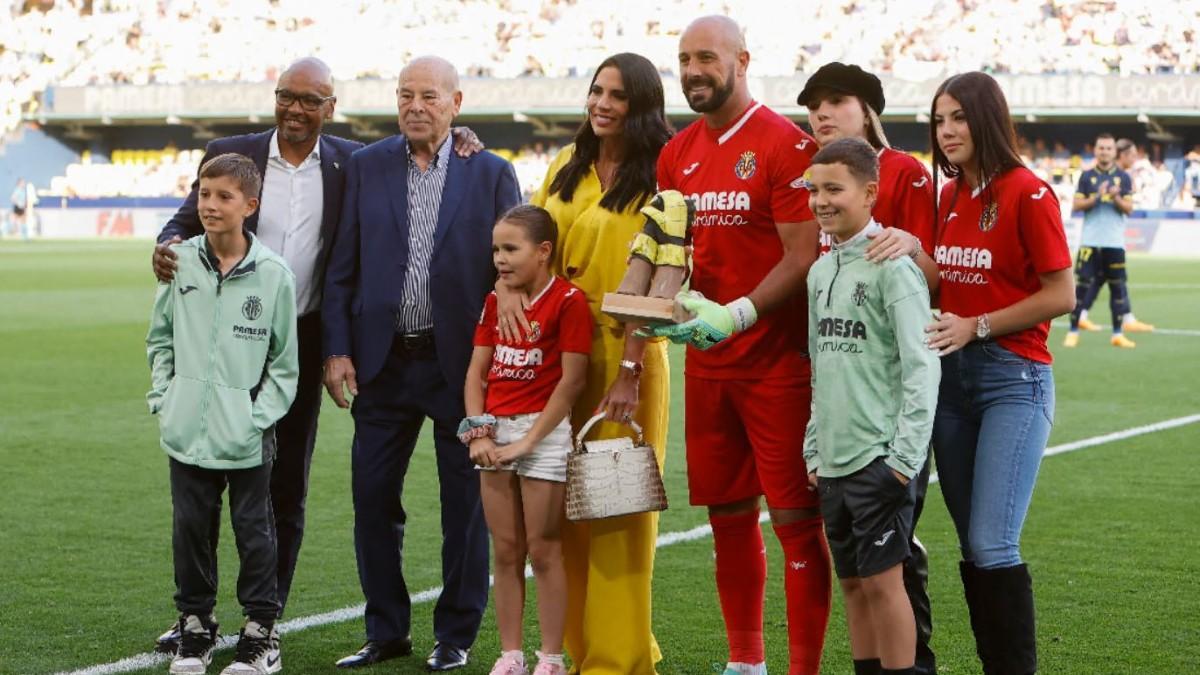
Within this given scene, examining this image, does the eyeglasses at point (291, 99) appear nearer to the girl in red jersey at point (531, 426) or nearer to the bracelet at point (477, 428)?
the girl in red jersey at point (531, 426)

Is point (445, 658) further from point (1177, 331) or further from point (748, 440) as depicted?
point (1177, 331)

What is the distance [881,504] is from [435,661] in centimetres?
169

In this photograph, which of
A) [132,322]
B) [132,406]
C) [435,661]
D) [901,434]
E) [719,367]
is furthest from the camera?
[132,322]

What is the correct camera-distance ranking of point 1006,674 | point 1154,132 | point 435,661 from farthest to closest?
point 1154,132 → point 435,661 → point 1006,674

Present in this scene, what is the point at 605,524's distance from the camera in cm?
481

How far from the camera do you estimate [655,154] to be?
4.80 m

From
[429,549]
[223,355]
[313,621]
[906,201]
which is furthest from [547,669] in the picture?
[429,549]

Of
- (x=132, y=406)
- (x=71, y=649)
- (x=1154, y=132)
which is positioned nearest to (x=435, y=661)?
(x=71, y=649)

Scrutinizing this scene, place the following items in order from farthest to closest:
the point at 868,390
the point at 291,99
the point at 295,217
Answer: the point at 295,217, the point at 291,99, the point at 868,390

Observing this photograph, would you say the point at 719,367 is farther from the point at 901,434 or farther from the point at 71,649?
the point at 71,649

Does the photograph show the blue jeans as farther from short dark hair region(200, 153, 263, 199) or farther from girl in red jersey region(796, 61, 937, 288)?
short dark hair region(200, 153, 263, 199)

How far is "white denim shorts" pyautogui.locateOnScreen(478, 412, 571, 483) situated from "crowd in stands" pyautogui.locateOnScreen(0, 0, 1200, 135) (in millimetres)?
36108

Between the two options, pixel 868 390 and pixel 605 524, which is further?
pixel 605 524

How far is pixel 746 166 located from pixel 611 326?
2.28 ft
